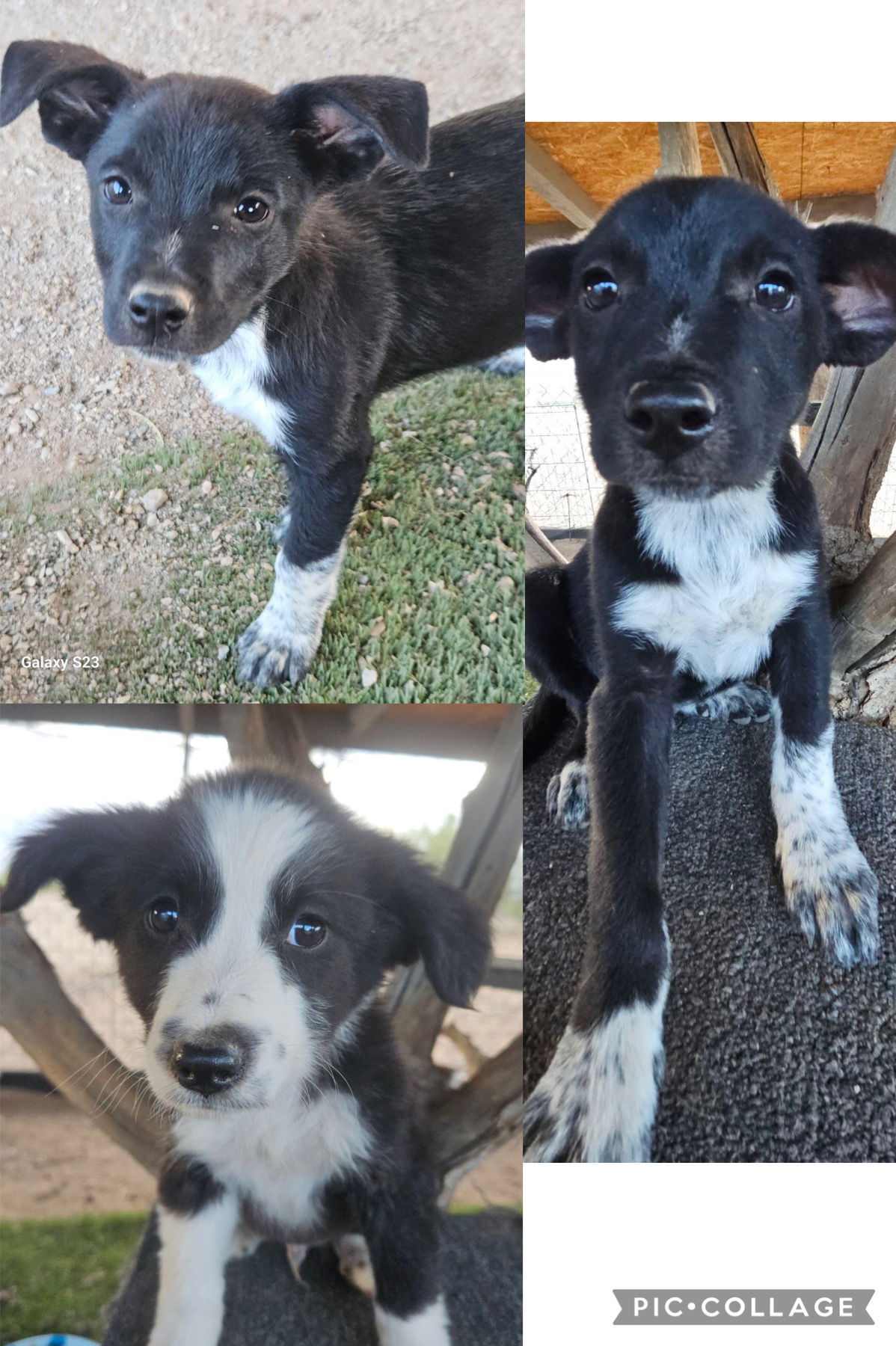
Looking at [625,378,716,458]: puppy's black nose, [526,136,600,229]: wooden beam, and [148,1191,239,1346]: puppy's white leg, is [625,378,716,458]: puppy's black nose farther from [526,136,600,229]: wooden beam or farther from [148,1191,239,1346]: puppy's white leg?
[148,1191,239,1346]: puppy's white leg

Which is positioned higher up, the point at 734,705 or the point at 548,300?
the point at 548,300

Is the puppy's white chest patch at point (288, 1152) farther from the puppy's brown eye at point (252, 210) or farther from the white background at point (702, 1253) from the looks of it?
the puppy's brown eye at point (252, 210)

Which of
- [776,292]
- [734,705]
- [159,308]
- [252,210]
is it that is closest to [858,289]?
[776,292]

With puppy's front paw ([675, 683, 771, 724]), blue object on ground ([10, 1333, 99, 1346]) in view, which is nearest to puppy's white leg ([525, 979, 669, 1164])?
puppy's front paw ([675, 683, 771, 724])

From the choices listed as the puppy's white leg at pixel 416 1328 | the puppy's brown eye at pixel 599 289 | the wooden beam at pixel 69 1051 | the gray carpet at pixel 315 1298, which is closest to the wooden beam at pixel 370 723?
the wooden beam at pixel 69 1051

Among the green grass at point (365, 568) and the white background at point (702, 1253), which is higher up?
the green grass at point (365, 568)

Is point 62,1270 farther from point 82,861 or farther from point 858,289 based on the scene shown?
point 858,289
